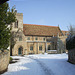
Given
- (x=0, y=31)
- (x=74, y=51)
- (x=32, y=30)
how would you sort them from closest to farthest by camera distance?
1. (x=74, y=51)
2. (x=0, y=31)
3. (x=32, y=30)

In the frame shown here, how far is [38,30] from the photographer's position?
39.5 metres

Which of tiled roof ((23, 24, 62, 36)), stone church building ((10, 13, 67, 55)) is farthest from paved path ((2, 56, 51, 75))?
tiled roof ((23, 24, 62, 36))

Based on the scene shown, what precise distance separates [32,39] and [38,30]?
15.7ft

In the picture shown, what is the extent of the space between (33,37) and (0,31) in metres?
24.2

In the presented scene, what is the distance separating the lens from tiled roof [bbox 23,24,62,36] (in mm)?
37537

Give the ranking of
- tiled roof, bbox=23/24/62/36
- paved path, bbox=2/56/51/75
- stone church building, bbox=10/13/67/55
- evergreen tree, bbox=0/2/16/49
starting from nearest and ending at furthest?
paved path, bbox=2/56/51/75, evergreen tree, bbox=0/2/16/49, stone church building, bbox=10/13/67/55, tiled roof, bbox=23/24/62/36

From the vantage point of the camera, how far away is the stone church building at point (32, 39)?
3306cm

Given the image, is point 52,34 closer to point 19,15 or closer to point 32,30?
point 32,30

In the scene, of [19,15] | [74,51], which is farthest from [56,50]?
[74,51]

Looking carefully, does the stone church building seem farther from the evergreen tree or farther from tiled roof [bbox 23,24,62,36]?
the evergreen tree

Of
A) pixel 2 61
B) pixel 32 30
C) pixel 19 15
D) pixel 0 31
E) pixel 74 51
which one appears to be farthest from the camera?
pixel 32 30

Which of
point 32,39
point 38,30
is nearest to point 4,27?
point 32,39

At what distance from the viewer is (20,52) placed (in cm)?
3297

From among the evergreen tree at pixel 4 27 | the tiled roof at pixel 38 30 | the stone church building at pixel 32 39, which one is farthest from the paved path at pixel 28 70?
the tiled roof at pixel 38 30
